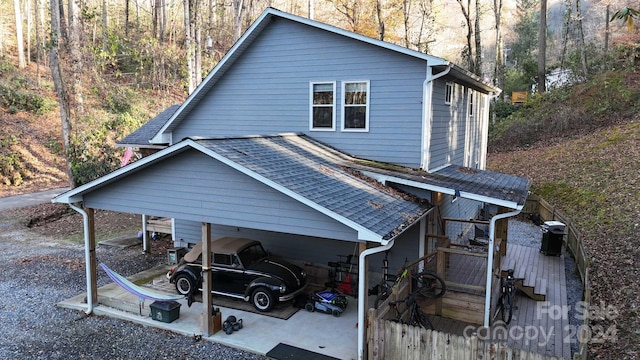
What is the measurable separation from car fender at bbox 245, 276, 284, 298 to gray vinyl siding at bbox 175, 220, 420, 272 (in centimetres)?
220

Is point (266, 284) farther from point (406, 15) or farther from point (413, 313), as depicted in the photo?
point (406, 15)

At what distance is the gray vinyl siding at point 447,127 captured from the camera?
11.6m

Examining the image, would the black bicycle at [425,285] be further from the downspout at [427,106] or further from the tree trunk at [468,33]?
the tree trunk at [468,33]

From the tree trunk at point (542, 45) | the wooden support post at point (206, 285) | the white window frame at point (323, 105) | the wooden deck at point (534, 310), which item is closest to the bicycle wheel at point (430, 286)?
the wooden deck at point (534, 310)

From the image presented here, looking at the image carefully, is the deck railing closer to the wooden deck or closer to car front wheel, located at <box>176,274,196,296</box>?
the wooden deck

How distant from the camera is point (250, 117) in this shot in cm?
1302

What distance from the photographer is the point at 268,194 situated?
8109mm

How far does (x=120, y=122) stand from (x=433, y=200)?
26.3 meters

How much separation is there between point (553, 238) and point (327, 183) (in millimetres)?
8157

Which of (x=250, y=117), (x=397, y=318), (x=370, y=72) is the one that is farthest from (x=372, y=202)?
(x=250, y=117)

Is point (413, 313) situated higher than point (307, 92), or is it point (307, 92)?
point (307, 92)

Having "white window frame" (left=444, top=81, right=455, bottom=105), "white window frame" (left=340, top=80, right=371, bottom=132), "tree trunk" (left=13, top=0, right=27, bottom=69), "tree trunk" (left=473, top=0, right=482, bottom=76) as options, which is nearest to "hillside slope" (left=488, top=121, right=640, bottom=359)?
"white window frame" (left=444, top=81, right=455, bottom=105)

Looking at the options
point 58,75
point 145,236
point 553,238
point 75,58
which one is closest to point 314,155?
point 145,236

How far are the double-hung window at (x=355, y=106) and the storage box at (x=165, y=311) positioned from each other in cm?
596
